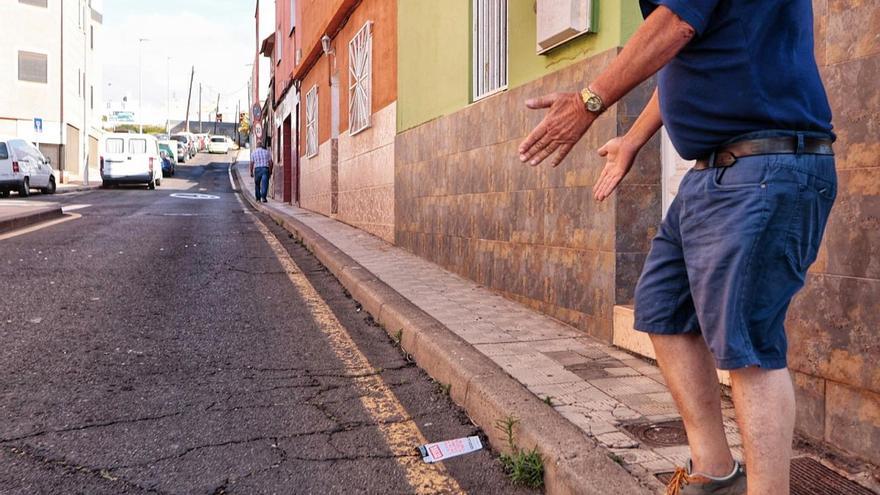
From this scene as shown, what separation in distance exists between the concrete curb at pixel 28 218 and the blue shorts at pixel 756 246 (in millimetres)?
11002

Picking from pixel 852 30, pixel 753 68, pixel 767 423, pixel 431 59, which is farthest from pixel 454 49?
pixel 767 423

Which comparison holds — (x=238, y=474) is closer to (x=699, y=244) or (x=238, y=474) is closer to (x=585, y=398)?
(x=585, y=398)

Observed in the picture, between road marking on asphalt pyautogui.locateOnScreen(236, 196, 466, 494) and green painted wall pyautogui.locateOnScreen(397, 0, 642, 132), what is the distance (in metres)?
2.27

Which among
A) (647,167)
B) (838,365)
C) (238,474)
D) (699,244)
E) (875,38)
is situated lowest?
(238,474)

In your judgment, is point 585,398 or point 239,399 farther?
point 239,399

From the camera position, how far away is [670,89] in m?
2.03

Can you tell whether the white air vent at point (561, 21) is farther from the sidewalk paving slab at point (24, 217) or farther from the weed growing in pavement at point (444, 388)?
the sidewalk paving slab at point (24, 217)

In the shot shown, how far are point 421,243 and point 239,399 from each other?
4723 millimetres

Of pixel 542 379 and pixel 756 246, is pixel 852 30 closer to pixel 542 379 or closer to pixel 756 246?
pixel 756 246

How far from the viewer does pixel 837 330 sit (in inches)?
108

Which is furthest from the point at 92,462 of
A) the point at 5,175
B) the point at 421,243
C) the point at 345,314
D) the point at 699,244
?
the point at 5,175

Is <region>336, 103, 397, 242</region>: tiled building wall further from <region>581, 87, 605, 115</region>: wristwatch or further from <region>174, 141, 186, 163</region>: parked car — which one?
<region>174, 141, 186, 163</region>: parked car

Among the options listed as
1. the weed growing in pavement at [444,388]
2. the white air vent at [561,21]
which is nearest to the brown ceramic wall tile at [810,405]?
the weed growing in pavement at [444,388]

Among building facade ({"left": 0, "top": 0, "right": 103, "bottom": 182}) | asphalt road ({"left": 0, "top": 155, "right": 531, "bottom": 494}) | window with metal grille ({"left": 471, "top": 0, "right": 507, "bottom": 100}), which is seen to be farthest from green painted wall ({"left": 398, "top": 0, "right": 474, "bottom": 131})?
building facade ({"left": 0, "top": 0, "right": 103, "bottom": 182})
